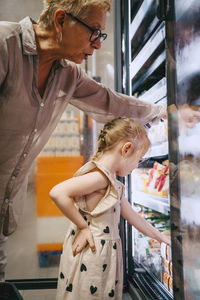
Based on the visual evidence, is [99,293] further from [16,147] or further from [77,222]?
[16,147]

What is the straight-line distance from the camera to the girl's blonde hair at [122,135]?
134cm

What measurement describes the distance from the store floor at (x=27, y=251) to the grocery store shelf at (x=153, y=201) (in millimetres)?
789

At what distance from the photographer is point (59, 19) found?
1.17 metres

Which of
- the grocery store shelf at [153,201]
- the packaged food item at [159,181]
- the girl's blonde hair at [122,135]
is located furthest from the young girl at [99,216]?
the packaged food item at [159,181]

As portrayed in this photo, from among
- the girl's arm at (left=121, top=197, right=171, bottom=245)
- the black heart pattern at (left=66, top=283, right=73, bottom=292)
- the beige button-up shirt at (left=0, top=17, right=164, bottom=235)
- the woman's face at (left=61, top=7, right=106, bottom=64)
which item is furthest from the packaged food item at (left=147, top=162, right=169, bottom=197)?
the woman's face at (left=61, top=7, right=106, bottom=64)

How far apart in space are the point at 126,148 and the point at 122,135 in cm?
7

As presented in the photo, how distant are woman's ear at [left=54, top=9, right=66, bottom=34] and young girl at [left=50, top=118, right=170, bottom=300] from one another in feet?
1.56

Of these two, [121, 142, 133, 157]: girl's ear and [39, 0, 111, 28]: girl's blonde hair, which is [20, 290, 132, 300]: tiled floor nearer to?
[121, 142, 133, 157]: girl's ear

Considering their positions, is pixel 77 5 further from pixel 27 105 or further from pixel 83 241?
pixel 83 241

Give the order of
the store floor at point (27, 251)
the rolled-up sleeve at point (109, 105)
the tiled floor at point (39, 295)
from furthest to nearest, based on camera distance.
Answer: the store floor at point (27, 251) < the tiled floor at point (39, 295) < the rolled-up sleeve at point (109, 105)

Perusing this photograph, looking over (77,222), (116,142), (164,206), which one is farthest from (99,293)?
(116,142)

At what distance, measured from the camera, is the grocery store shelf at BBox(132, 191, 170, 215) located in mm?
1484

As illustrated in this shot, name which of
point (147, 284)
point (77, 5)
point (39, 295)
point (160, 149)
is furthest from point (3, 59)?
point (39, 295)

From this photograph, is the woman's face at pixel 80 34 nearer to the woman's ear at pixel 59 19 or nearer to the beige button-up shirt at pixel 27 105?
the woman's ear at pixel 59 19
